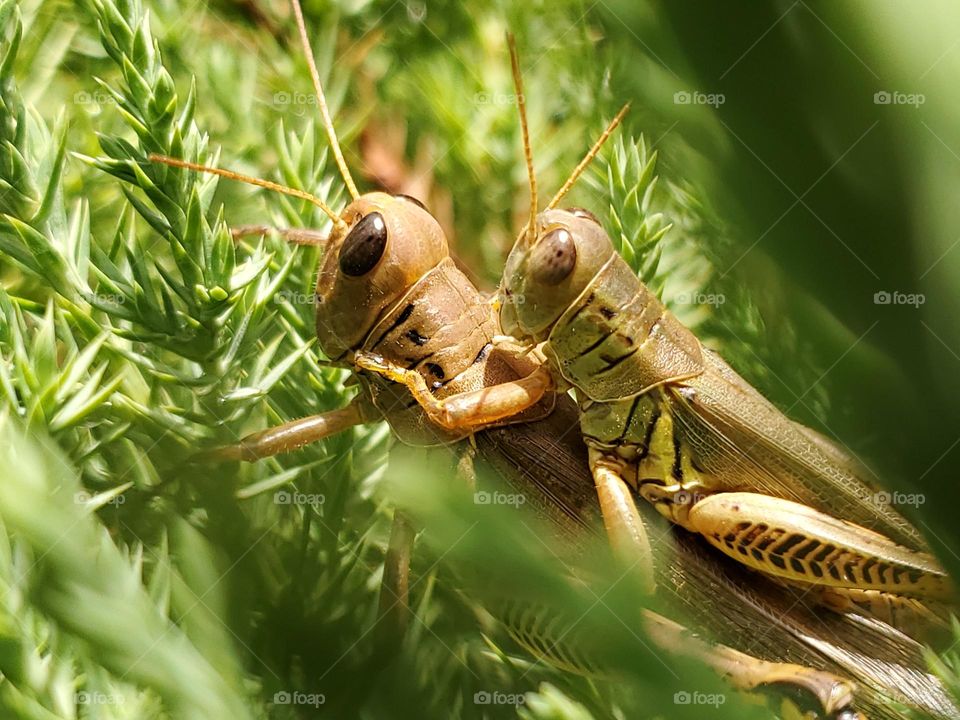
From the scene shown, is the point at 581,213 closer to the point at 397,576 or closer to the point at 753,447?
the point at 753,447

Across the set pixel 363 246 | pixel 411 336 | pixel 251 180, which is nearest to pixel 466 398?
pixel 411 336

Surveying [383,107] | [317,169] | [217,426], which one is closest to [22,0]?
A: [317,169]

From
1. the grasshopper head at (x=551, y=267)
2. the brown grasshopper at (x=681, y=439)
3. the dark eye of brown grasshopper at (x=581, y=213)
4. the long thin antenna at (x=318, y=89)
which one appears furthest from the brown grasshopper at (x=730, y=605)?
the long thin antenna at (x=318, y=89)

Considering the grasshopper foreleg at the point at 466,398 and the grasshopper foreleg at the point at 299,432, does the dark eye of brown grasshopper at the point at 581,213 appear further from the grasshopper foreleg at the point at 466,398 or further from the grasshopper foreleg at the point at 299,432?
the grasshopper foreleg at the point at 299,432

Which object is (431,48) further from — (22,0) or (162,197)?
(162,197)

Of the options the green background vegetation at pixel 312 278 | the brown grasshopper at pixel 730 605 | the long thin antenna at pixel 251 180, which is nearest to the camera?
the green background vegetation at pixel 312 278

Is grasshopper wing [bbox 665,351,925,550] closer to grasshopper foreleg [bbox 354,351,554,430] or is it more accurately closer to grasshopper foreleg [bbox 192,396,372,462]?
grasshopper foreleg [bbox 354,351,554,430]

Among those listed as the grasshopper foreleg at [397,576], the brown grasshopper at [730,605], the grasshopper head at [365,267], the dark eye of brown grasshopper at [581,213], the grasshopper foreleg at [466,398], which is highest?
the dark eye of brown grasshopper at [581,213]
